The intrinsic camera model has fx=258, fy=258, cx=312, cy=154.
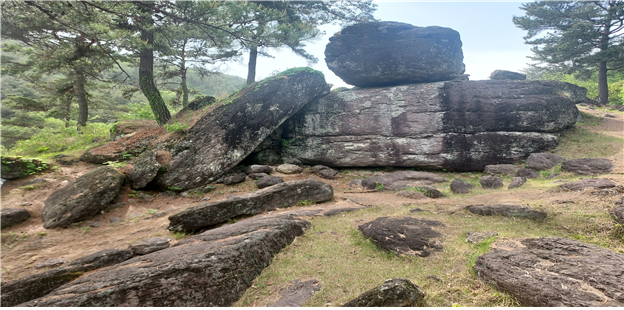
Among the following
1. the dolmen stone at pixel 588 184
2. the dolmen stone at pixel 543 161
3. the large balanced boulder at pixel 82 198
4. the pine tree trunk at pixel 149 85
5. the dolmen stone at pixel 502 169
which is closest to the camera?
the dolmen stone at pixel 588 184

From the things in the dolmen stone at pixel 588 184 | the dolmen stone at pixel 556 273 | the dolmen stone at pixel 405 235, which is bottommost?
the dolmen stone at pixel 405 235

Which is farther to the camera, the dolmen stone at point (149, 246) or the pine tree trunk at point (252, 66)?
the pine tree trunk at point (252, 66)

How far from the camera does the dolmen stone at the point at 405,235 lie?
17.0ft

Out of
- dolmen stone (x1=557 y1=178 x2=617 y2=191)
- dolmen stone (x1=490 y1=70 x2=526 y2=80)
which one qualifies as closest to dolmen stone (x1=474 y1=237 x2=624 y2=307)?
dolmen stone (x1=557 y1=178 x2=617 y2=191)

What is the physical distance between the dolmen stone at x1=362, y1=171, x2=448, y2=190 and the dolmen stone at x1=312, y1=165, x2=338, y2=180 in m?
2.12

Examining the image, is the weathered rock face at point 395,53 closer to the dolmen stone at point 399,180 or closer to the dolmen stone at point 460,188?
the dolmen stone at point 399,180

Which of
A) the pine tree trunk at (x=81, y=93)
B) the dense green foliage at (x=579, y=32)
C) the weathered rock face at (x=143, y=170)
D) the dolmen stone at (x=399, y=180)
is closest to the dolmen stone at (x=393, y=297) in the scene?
the dolmen stone at (x=399, y=180)

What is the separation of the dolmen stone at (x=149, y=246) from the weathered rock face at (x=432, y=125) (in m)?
10.3

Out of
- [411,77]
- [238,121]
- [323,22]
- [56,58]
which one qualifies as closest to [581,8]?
[411,77]

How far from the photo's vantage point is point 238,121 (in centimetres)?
1274

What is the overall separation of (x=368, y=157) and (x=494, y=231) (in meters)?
9.44

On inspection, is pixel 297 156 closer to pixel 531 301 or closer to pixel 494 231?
pixel 494 231

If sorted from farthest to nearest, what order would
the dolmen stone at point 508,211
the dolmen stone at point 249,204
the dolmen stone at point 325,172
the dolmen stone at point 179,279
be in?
the dolmen stone at point 325,172 → the dolmen stone at point 249,204 → the dolmen stone at point 508,211 → the dolmen stone at point 179,279

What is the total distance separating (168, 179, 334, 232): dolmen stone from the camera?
22.5 ft
